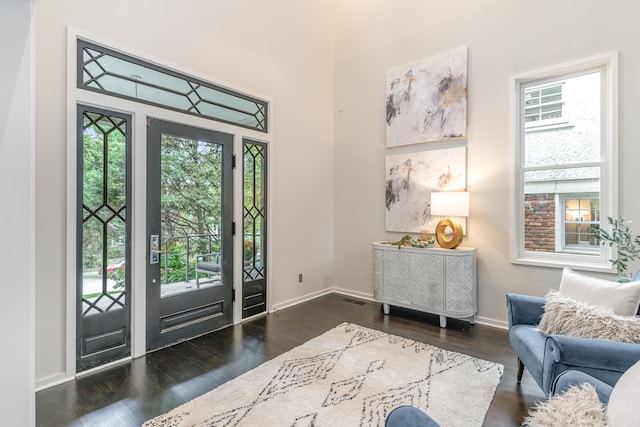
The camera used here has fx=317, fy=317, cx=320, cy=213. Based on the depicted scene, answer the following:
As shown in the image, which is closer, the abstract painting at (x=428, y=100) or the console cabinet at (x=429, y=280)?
the console cabinet at (x=429, y=280)

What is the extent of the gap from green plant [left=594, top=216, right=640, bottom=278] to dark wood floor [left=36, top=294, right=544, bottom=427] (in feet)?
3.96

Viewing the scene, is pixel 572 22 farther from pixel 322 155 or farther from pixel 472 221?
pixel 322 155

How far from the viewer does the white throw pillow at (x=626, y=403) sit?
0.89 m

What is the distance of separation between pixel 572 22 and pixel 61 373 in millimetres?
5692

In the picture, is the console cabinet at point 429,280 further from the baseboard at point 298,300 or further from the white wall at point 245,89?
the white wall at point 245,89

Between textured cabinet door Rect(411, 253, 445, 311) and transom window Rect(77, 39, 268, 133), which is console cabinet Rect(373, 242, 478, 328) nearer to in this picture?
textured cabinet door Rect(411, 253, 445, 311)

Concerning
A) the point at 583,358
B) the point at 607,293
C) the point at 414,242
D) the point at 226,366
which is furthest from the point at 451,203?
the point at 226,366

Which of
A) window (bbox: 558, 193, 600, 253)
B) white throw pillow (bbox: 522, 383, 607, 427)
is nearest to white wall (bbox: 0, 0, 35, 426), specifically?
white throw pillow (bbox: 522, 383, 607, 427)

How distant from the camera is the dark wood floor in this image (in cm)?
212

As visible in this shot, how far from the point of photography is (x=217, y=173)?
11.6ft

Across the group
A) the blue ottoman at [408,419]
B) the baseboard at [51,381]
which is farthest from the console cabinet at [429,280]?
the baseboard at [51,381]

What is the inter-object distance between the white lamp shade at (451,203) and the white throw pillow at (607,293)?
1512 mm

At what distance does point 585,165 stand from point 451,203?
1353 mm

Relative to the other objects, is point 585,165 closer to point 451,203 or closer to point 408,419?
point 451,203
